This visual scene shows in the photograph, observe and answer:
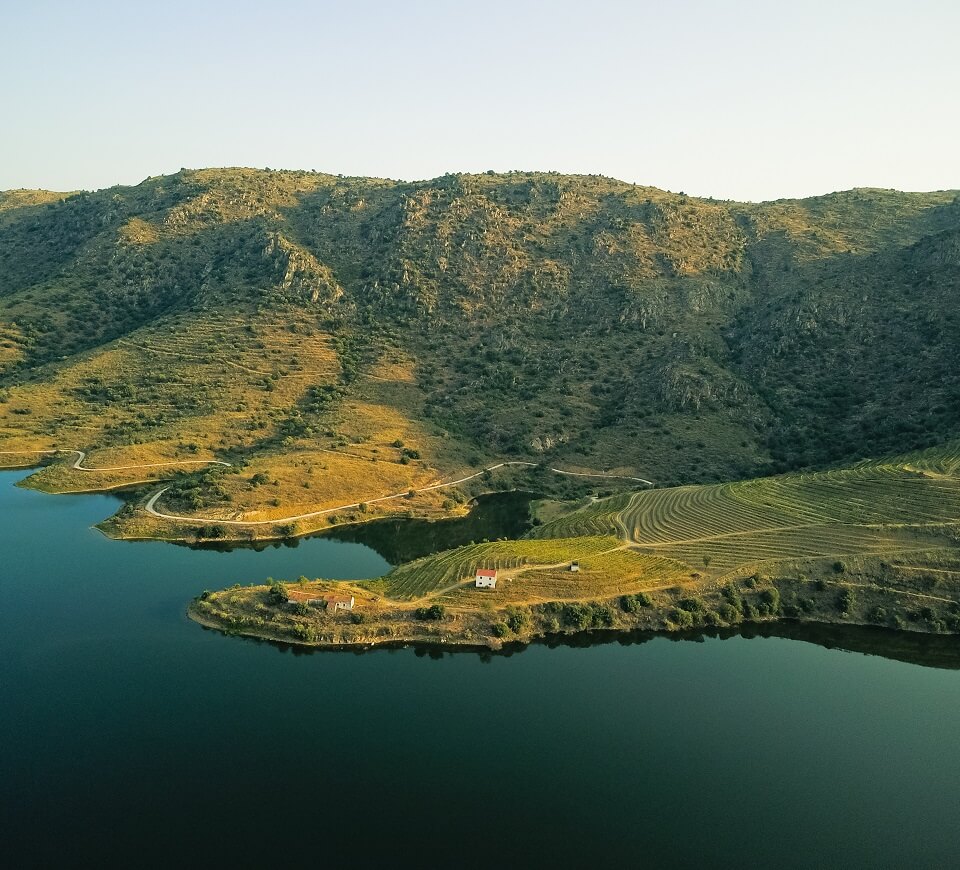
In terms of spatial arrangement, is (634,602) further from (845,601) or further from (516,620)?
(845,601)

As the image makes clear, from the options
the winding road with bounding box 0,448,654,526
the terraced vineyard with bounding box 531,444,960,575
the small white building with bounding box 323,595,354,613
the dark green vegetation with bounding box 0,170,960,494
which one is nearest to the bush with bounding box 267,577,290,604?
the small white building with bounding box 323,595,354,613

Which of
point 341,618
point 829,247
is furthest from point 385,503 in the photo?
point 829,247

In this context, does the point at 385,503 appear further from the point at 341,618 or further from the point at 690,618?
the point at 690,618

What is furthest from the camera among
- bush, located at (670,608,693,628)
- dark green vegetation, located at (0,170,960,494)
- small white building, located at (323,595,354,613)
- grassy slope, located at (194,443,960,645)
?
dark green vegetation, located at (0,170,960,494)

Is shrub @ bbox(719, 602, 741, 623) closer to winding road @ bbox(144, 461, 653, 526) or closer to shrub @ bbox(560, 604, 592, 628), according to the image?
shrub @ bbox(560, 604, 592, 628)

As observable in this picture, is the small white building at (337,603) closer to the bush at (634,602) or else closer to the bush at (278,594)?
the bush at (278,594)

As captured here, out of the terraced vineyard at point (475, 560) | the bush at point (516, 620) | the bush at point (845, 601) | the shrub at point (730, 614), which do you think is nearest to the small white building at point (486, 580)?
the terraced vineyard at point (475, 560)
